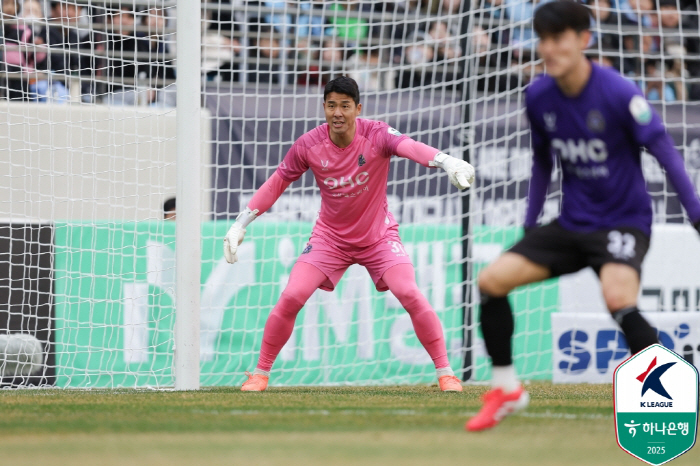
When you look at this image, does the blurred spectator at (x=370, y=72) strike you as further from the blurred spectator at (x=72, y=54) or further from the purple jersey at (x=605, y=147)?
the purple jersey at (x=605, y=147)

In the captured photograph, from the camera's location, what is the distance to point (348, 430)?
175 inches

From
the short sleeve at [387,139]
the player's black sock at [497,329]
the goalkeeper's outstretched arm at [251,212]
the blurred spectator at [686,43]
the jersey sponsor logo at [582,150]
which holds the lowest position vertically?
the player's black sock at [497,329]

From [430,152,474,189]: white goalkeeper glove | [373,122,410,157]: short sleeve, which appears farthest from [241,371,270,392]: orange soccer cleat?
[430,152,474,189]: white goalkeeper glove

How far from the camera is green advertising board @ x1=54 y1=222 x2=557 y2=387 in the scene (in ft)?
29.4

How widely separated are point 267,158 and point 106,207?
1.95 metres

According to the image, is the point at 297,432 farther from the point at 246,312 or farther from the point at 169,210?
the point at 169,210

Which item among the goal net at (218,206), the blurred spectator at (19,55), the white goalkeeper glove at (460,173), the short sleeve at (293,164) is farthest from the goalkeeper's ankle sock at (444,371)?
the blurred spectator at (19,55)

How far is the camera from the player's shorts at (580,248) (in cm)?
459

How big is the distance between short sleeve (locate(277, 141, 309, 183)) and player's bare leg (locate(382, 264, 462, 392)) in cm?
94

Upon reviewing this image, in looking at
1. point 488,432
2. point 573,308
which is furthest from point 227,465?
point 573,308

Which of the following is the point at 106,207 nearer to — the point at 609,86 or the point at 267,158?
the point at 267,158

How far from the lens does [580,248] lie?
472 centimetres

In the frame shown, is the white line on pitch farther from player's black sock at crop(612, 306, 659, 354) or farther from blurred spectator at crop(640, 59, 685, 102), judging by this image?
blurred spectator at crop(640, 59, 685, 102)

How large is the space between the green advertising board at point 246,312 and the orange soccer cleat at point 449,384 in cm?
239
